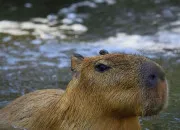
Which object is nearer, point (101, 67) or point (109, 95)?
point (109, 95)

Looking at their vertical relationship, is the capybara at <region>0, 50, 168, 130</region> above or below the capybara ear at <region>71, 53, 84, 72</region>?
below

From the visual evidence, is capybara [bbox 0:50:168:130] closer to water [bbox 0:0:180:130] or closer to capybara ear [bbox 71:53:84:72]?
capybara ear [bbox 71:53:84:72]

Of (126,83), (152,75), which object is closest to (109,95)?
(126,83)

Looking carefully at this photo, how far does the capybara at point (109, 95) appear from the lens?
3869 millimetres

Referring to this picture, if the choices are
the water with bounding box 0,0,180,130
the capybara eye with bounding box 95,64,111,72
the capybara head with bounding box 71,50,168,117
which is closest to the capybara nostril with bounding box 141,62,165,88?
the capybara head with bounding box 71,50,168,117

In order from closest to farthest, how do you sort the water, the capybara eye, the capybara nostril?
the capybara nostril < the capybara eye < the water

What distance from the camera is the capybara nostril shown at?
12.6 ft

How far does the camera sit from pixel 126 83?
12.9ft

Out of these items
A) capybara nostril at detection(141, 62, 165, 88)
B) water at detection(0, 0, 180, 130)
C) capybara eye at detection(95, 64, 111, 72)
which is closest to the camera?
capybara nostril at detection(141, 62, 165, 88)

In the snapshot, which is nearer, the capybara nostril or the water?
the capybara nostril

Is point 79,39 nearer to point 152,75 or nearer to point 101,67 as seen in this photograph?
point 101,67

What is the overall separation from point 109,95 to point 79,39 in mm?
5235

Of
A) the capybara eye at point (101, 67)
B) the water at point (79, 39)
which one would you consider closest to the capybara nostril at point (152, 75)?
the capybara eye at point (101, 67)

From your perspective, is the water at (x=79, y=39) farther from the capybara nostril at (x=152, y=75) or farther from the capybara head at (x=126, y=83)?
the capybara nostril at (x=152, y=75)
